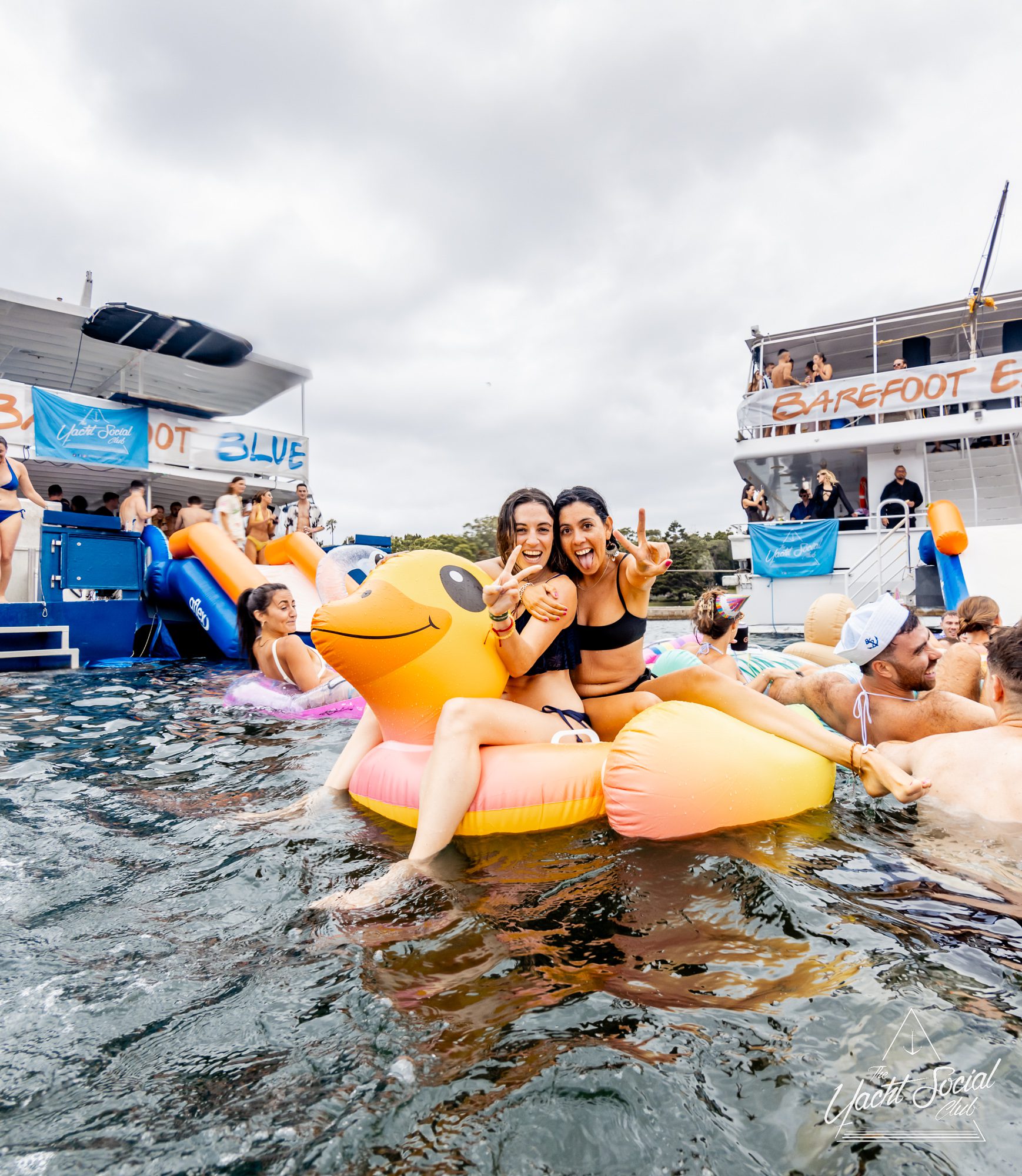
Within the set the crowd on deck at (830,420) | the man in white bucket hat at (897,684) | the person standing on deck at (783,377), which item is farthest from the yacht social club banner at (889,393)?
the man in white bucket hat at (897,684)

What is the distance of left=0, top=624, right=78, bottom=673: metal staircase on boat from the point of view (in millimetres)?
7234

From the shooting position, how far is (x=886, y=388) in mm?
13211

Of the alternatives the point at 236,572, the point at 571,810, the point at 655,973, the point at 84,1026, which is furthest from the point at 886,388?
the point at 84,1026

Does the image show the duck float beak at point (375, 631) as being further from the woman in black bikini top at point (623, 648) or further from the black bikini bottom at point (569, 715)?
the woman in black bikini top at point (623, 648)

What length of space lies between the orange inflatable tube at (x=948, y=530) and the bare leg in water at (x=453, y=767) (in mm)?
9020

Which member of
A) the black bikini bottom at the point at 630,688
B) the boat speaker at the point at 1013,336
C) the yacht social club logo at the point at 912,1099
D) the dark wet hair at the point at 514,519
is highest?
the boat speaker at the point at 1013,336

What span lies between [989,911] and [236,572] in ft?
26.4

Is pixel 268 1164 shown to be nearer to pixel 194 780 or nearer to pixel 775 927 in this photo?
pixel 775 927

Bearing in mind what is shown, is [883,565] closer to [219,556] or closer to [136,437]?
[219,556]

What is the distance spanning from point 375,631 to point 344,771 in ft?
2.70

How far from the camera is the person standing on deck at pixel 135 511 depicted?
390 inches

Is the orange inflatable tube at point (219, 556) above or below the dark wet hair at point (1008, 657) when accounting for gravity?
above

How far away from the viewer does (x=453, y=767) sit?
8.79 ft

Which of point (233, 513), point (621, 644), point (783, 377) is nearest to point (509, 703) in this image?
point (621, 644)
